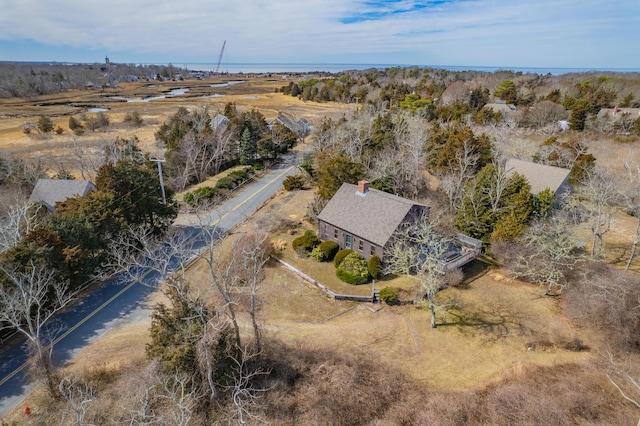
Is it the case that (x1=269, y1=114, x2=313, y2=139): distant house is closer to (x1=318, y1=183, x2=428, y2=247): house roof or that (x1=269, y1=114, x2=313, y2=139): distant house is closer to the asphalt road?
(x1=318, y1=183, x2=428, y2=247): house roof

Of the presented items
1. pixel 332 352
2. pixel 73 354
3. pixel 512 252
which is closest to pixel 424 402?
pixel 332 352

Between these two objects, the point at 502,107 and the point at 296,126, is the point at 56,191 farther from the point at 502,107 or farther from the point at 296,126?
the point at 502,107

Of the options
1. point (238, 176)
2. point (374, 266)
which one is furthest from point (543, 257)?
point (238, 176)

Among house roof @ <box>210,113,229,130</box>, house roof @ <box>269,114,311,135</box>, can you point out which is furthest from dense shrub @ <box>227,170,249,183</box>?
house roof @ <box>269,114,311,135</box>

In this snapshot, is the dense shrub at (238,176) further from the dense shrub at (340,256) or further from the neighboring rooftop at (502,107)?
the neighboring rooftop at (502,107)

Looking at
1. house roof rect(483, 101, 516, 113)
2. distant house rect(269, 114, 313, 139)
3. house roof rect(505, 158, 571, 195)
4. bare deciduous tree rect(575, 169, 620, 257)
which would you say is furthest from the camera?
distant house rect(269, 114, 313, 139)

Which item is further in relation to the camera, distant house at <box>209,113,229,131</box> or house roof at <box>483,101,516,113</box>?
house roof at <box>483,101,516,113</box>

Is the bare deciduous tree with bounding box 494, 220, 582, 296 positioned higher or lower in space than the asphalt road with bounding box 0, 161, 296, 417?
higher
